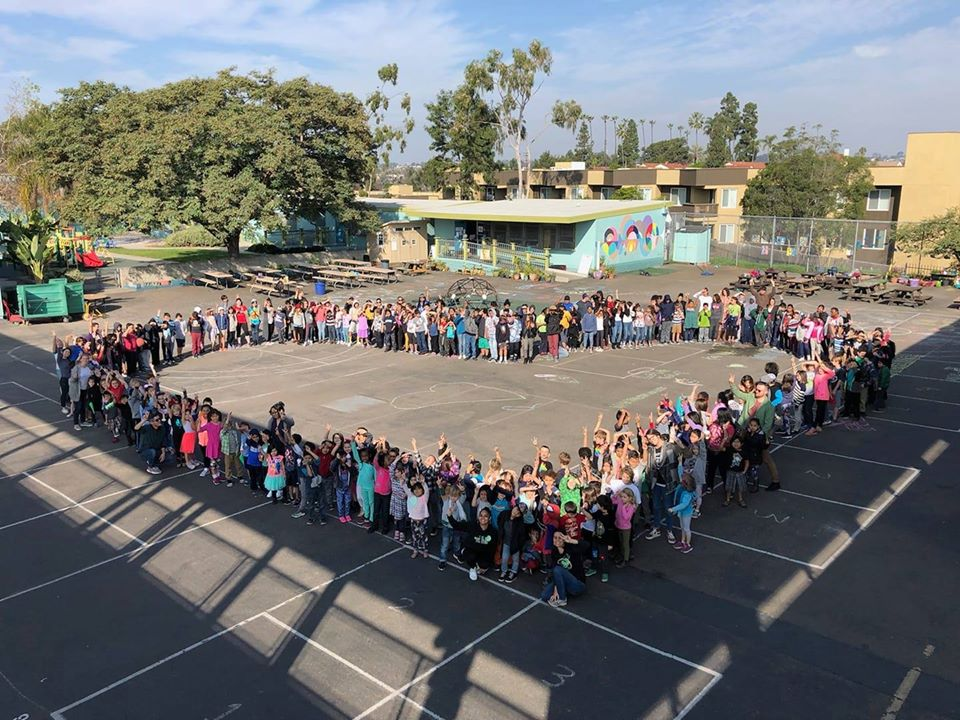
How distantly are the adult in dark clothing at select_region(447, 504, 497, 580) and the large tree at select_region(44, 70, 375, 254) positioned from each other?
31.0m

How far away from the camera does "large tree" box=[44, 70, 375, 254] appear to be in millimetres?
37438

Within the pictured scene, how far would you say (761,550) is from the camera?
1117 cm

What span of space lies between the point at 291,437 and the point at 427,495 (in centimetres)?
381

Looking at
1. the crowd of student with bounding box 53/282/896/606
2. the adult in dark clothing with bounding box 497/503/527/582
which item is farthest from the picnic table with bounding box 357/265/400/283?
the adult in dark clothing with bounding box 497/503/527/582

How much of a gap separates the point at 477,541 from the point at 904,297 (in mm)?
29528

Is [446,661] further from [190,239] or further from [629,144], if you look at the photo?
[629,144]

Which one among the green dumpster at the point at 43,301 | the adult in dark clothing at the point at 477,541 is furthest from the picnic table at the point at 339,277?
the adult in dark clothing at the point at 477,541

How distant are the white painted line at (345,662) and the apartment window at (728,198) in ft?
178

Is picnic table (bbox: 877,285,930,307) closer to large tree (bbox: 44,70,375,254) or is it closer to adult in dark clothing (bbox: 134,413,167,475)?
large tree (bbox: 44,70,375,254)

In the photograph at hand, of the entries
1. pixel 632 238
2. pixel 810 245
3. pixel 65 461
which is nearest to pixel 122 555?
pixel 65 461

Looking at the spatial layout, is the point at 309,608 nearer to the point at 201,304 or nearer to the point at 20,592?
the point at 20,592

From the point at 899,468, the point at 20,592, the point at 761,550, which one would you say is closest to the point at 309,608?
the point at 20,592

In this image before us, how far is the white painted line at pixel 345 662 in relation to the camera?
7943mm

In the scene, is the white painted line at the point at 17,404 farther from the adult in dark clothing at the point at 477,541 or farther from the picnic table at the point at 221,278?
the picnic table at the point at 221,278
